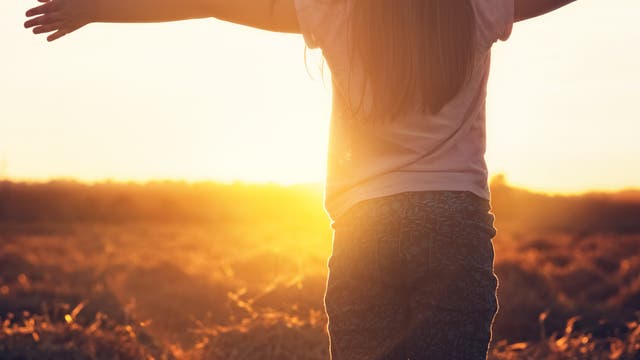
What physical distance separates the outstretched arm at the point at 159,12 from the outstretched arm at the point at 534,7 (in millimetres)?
425

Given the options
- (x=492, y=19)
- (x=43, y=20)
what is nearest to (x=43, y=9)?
(x=43, y=20)

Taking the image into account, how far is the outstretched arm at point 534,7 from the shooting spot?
152 centimetres

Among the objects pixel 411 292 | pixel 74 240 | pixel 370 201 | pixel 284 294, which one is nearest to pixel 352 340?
pixel 411 292

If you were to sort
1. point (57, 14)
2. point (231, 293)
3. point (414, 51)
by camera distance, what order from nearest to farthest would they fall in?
1. point (414, 51)
2. point (57, 14)
3. point (231, 293)

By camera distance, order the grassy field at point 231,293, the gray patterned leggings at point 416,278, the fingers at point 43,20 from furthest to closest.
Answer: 1. the grassy field at point 231,293
2. the fingers at point 43,20
3. the gray patterned leggings at point 416,278

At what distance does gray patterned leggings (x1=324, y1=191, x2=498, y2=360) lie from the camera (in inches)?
54.6

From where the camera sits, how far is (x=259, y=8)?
1.48m

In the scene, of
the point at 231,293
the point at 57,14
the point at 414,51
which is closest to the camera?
the point at 414,51

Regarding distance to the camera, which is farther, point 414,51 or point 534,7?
point 534,7

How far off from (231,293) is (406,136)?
492 cm

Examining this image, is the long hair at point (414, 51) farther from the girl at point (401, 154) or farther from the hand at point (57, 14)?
the hand at point (57, 14)

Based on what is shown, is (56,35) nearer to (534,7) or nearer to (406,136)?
(406,136)

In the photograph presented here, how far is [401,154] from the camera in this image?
1.44m

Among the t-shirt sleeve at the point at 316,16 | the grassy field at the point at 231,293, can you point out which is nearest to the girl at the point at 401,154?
the t-shirt sleeve at the point at 316,16
